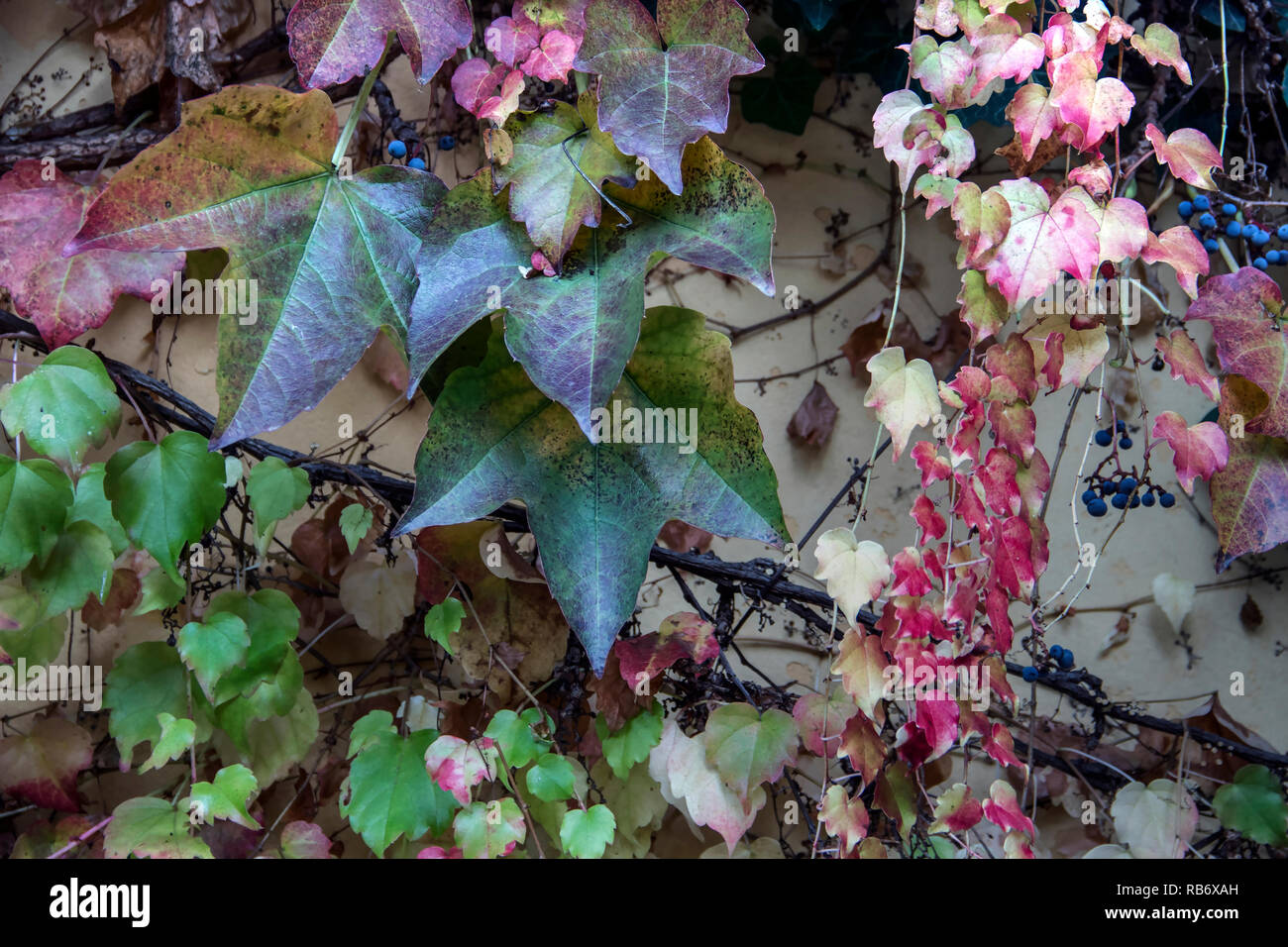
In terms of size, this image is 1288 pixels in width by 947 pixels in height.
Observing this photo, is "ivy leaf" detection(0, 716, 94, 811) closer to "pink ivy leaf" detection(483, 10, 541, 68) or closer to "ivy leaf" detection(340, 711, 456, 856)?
"ivy leaf" detection(340, 711, 456, 856)

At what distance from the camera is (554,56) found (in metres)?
0.75

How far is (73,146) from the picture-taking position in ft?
3.73

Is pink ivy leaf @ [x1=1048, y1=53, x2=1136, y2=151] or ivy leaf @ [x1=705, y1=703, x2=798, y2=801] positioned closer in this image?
pink ivy leaf @ [x1=1048, y1=53, x2=1136, y2=151]

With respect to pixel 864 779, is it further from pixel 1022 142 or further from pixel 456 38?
pixel 456 38

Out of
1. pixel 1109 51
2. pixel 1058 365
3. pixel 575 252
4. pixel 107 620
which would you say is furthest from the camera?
pixel 1109 51

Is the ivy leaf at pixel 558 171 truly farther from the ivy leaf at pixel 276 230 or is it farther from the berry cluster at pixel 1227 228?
the berry cluster at pixel 1227 228

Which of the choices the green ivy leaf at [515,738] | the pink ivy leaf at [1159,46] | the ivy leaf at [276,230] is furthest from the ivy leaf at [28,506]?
the pink ivy leaf at [1159,46]

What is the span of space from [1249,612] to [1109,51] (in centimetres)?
80

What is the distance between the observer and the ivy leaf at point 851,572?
0.83 metres

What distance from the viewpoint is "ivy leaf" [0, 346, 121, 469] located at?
78cm

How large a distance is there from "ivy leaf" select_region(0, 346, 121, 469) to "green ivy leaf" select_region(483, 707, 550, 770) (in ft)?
1.49

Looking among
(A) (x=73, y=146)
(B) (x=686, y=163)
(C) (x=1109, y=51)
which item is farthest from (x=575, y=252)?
(C) (x=1109, y=51)

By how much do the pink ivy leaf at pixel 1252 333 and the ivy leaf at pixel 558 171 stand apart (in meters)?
0.59

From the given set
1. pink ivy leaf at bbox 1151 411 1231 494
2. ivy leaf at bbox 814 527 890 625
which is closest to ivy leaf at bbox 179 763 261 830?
ivy leaf at bbox 814 527 890 625
